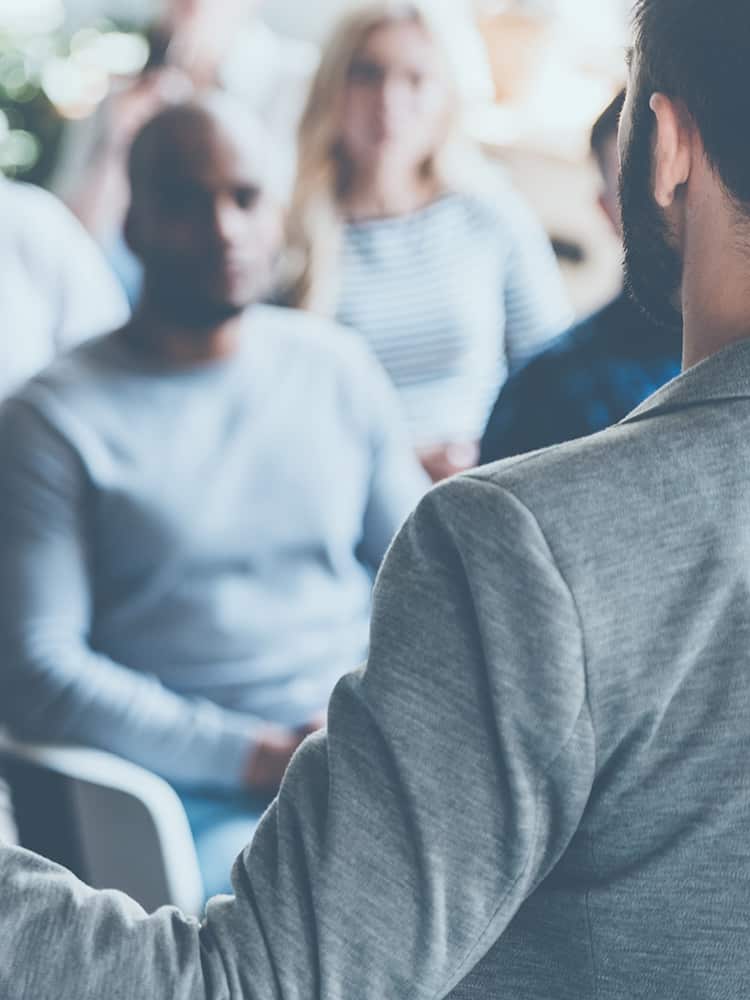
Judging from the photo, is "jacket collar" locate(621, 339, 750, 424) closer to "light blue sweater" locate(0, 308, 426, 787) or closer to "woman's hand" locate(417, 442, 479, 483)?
"light blue sweater" locate(0, 308, 426, 787)

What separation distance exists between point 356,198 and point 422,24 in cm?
34

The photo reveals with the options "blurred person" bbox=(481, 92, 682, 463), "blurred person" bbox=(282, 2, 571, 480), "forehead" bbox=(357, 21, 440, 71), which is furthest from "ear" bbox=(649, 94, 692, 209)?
"forehead" bbox=(357, 21, 440, 71)

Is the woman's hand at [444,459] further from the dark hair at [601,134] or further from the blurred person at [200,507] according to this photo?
the dark hair at [601,134]

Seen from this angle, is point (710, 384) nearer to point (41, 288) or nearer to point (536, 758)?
point (536, 758)

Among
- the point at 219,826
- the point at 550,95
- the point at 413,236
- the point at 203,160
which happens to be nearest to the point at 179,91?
the point at 413,236

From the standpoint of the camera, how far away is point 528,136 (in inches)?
120

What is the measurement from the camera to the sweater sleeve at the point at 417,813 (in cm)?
52

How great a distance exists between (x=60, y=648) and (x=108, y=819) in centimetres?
22

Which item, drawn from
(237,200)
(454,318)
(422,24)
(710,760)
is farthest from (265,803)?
(422,24)

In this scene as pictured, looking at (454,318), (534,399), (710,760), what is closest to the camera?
(710,760)

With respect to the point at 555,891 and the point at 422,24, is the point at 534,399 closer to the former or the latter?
the point at 555,891

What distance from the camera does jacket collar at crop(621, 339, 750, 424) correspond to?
565 millimetres

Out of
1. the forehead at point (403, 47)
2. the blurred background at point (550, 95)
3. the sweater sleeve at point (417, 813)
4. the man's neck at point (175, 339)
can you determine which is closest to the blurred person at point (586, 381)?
the man's neck at point (175, 339)

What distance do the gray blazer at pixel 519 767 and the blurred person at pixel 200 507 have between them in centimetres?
109
